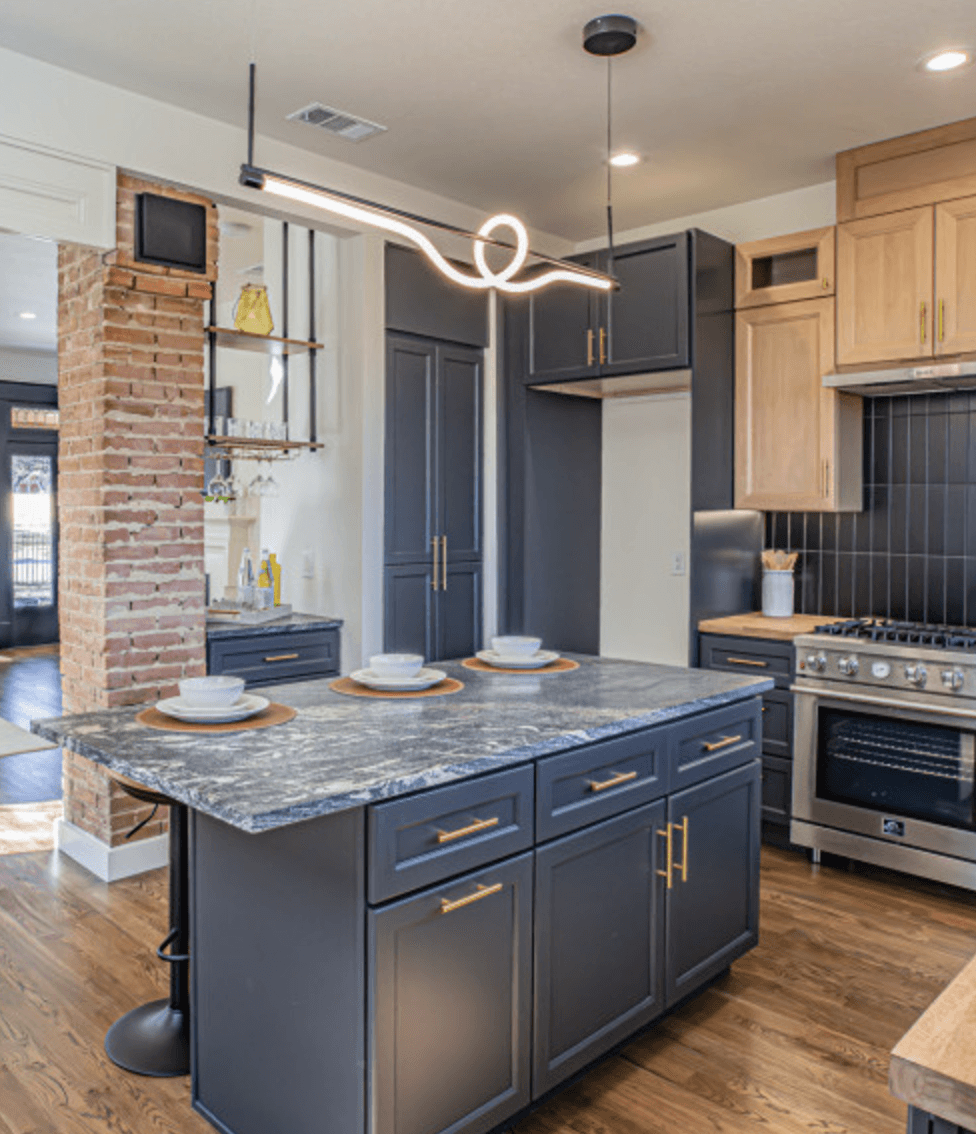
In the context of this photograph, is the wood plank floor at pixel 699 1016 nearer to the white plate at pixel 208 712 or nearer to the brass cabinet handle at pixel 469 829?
the brass cabinet handle at pixel 469 829

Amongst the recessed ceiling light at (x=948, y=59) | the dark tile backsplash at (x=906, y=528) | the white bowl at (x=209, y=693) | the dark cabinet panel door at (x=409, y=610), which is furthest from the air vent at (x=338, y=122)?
the dark tile backsplash at (x=906, y=528)

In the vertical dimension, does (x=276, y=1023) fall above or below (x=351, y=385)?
below

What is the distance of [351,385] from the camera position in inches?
162

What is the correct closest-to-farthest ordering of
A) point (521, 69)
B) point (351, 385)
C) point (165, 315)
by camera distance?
1. point (521, 69)
2. point (165, 315)
3. point (351, 385)

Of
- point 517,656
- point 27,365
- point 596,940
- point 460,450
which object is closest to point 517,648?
point 517,656

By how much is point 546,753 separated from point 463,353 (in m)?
2.85

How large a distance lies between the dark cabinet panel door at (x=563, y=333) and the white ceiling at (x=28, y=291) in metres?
2.52

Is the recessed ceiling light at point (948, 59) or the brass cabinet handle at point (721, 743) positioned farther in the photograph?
the recessed ceiling light at point (948, 59)

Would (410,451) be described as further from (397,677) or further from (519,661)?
(397,677)

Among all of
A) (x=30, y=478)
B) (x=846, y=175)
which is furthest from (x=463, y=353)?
(x=30, y=478)

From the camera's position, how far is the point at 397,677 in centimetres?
244

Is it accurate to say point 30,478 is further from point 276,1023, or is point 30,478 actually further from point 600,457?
point 276,1023

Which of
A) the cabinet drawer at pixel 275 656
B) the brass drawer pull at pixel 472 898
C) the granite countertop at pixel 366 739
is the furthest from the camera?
the cabinet drawer at pixel 275 656

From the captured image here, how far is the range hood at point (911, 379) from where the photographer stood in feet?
11.3
